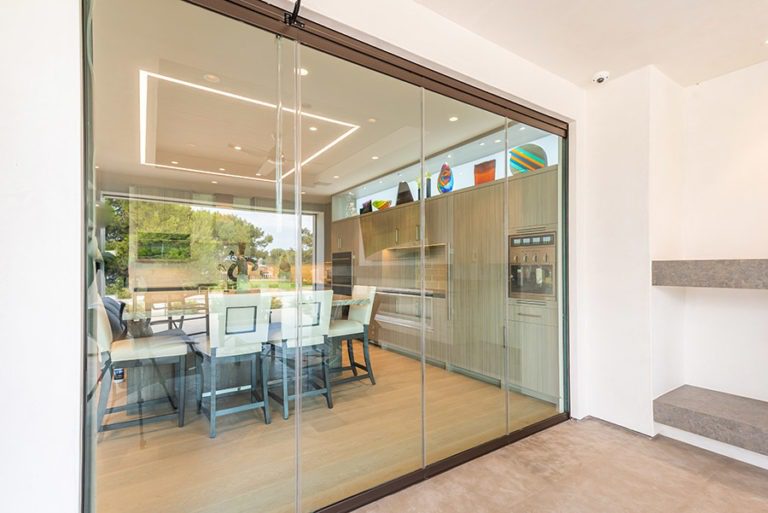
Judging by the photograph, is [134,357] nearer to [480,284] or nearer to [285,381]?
[285,381]

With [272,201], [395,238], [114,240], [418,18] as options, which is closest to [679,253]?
[395,238]

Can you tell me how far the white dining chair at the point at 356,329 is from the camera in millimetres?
2223

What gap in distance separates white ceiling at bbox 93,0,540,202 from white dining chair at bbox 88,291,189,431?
61 centimetres

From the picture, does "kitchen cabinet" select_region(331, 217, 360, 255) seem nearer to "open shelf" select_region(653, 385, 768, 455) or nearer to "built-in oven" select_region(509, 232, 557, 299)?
"built-in oven" select_region(509, 232, 557, 299)

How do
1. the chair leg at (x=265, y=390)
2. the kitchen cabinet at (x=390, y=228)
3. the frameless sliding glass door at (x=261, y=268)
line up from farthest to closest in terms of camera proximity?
the kitchen cabinet at (x=390, y=228), the chair leg at (x=265, y=390), the frameless sliding glass door at (x=261, y=268)

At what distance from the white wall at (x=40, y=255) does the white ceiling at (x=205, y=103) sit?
0.19m

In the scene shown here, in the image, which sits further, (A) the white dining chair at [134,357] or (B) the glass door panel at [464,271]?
(B) the glass door panel at [464,271]

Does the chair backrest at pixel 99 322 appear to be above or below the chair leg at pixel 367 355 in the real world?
above

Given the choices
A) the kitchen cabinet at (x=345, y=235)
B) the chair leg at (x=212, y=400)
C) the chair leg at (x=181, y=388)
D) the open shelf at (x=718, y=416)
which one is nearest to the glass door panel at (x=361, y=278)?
the kitchen cabinet at (x=345, y=235)

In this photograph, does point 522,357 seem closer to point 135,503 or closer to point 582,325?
point 582,325

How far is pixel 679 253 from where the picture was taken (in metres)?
3.16

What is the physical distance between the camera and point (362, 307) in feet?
7.68

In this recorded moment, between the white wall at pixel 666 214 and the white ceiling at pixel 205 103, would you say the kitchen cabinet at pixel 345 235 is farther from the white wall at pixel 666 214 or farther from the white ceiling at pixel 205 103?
the white wall at pixel 666 214

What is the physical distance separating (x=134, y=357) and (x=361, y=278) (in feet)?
4.11
